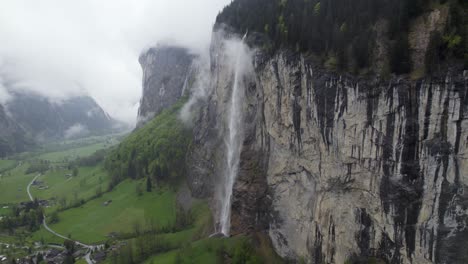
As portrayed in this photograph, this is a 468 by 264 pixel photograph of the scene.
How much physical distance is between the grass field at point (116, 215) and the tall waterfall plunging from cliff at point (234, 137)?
1243 inches

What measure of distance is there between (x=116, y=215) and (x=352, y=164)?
9977 centimetres

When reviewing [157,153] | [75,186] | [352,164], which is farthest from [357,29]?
[75,186]

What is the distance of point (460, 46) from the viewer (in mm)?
35531

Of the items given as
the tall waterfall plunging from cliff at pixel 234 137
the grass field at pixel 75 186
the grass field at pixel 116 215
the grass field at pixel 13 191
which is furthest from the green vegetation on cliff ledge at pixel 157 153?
the tall waterfall plunging from cliff at pixel 234 137

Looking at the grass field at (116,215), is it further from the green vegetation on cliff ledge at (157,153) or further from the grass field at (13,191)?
the grass field at (13,191)

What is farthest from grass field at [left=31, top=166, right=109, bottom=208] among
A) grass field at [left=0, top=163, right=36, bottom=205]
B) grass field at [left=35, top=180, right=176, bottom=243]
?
grass field at [left=35, top=180, right=176, bottom=243]

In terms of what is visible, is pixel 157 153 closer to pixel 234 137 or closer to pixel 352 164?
pixel 234 137

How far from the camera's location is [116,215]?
123 meters

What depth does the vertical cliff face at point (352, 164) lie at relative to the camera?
37.2 metres

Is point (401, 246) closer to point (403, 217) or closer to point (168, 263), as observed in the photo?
point (403, 217)

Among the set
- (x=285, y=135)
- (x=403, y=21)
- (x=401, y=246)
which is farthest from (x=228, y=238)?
(x=403, y=21)

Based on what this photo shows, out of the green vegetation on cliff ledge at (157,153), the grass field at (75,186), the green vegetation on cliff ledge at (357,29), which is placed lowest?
the grass field at (75,186)

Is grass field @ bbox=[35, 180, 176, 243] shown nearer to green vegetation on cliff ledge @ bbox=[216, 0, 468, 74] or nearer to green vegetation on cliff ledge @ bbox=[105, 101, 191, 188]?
green vegetation on cliff ledge @ bbox=[105, 101, 191, 188]

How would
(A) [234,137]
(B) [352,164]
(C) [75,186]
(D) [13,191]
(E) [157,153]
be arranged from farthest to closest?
(D) [13,191]
(C) [75,186]
(E) [157,153]
(A) [234,137]
(B) [352,164]
